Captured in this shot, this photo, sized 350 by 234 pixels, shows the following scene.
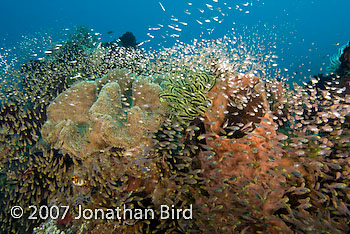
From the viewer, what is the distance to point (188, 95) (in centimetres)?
449

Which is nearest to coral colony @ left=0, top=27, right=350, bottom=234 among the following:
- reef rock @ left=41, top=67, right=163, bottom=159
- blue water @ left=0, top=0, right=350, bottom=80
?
reef rock @ left=41, top=67, right=163, bottom=159

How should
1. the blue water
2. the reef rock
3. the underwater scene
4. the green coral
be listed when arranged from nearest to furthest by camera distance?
the underwater scene, the reef rock, the green coral, the blue water

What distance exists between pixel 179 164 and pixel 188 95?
63.7 inches

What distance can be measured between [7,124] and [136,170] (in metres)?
3.33

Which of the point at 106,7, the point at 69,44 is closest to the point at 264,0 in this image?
the point at 106,7

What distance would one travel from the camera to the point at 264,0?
109688mm

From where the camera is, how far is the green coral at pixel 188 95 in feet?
14.2

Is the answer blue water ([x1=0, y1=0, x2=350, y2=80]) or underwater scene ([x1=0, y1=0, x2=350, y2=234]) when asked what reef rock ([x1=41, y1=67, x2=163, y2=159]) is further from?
blue water ([x1=0, y1=0, x2=350, y2=80])

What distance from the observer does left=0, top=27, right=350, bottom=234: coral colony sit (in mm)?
3232

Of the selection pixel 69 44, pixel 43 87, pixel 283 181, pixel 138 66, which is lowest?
pixel 283 181

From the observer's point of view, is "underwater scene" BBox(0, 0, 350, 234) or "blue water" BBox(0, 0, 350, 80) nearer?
"underwater scene" BBox(0, 0, 350, 234)

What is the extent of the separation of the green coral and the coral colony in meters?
0.03

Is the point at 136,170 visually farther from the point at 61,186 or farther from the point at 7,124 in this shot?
the point at 7,124

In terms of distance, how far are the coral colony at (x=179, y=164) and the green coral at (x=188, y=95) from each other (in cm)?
3
